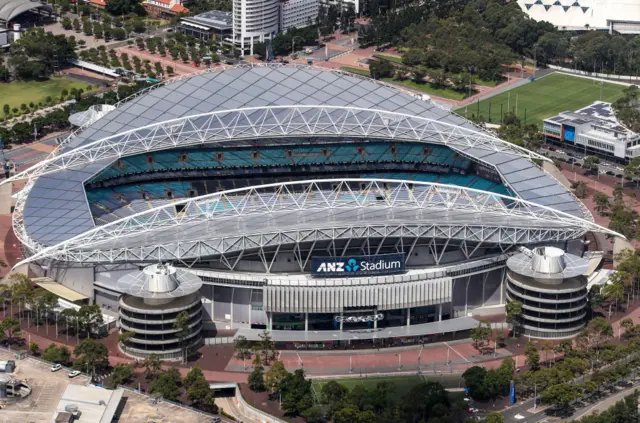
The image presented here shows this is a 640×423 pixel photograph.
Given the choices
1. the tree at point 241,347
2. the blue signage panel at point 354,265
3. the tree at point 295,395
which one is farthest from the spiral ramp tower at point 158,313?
the tree at point 295,395

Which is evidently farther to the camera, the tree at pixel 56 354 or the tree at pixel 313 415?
the tree at pixel 56 354

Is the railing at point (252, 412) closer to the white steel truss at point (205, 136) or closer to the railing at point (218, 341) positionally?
the railing at point (218, 341)

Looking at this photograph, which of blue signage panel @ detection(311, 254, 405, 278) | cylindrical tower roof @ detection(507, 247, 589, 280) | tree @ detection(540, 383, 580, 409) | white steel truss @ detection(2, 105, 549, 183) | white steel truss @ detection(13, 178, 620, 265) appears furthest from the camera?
white steel truss @ detection(2, 105, 549, 183)

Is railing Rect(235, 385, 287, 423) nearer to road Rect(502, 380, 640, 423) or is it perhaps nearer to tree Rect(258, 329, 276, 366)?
tree Rect(258, 329, 276, 366)

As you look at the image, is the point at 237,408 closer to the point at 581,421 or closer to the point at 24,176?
the point at 581,421

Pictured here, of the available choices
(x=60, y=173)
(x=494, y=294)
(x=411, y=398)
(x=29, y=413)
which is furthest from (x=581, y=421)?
(x=60, y=173)

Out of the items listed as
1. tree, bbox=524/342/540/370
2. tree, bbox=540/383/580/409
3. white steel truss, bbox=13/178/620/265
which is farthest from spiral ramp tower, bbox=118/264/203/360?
tree, bbox=540/383/580/409

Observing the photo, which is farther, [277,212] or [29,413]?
[277,212]
